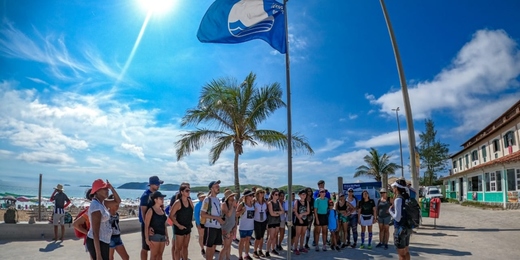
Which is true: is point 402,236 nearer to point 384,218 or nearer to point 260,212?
point 260,212

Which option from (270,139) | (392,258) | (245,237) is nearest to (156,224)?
(245,237)

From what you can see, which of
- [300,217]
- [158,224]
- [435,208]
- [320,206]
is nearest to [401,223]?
[300,217]

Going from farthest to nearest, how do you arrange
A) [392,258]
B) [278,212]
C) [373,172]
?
[373,172]
[278,212]
[392,258]

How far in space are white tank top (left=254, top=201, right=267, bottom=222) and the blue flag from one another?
4.03 meters

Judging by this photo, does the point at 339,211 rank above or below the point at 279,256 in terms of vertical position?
above

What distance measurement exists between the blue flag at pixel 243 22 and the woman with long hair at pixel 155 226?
11.4ft

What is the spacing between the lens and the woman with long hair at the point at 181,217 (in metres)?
6.51

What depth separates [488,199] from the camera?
2788 cm

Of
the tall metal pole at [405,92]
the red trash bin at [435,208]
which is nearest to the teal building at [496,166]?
the red trash bin at [435,208]

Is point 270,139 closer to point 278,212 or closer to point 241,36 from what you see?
point 278,212

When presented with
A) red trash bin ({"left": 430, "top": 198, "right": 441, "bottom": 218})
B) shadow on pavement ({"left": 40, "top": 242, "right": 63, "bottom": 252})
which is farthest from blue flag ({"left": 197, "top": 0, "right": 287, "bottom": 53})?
red trash bin ({"left": 430, "top": 198, "right": 441, "bottom": 218})

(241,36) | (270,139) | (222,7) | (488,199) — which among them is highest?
(222,7)

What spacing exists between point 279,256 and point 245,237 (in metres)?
1.16

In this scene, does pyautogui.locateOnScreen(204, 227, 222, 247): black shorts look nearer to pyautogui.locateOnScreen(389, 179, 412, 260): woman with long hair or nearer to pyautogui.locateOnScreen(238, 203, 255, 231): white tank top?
pyautogui.locateOnScreen(238, 203, 255, 231): white tank top
